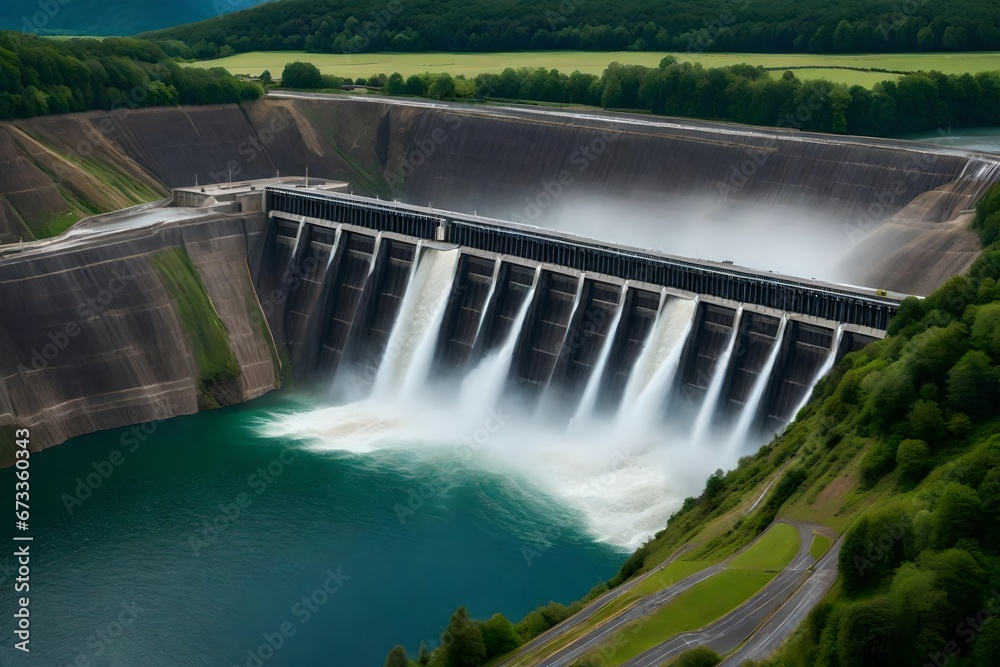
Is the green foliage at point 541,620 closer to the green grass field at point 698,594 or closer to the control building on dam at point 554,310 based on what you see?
the green grass field at point 698,594

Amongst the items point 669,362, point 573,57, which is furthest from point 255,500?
point 573,57

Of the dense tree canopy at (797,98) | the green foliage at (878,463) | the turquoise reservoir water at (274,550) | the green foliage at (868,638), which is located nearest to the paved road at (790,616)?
the green foliage at (868,638)

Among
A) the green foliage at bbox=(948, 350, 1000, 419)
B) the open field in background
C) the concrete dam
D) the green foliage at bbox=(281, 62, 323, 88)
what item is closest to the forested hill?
the open field in background

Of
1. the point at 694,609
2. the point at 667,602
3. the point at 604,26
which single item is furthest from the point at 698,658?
the point at 604,26

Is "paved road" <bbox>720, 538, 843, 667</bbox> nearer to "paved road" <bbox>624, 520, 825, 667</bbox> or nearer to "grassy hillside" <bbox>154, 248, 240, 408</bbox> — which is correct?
"paved road" <bbox>624, 520, 825, 667</bbox>

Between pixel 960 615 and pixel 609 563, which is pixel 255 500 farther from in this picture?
pixel 960 615
